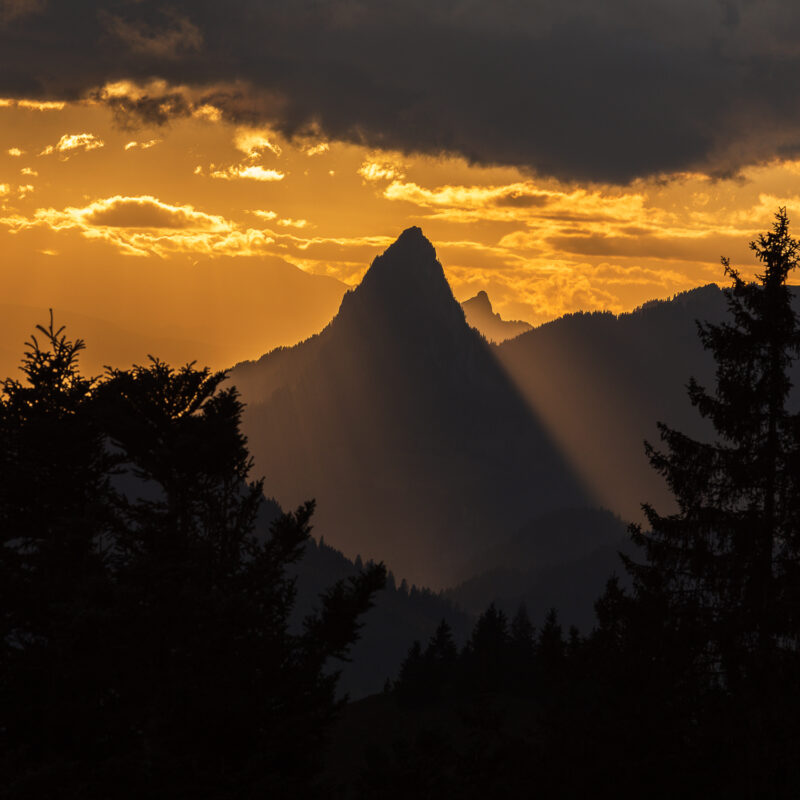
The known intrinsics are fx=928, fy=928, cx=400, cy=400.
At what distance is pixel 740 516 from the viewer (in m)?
19.9

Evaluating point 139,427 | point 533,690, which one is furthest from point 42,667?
point 533,690

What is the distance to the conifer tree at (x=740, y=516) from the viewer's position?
1942 cm

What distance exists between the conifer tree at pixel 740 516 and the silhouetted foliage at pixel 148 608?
281 inches

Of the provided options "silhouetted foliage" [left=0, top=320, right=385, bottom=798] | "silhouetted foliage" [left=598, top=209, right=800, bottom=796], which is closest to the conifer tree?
"silhouetted foliage" [left=598, top=209, right=800, bottom=796]

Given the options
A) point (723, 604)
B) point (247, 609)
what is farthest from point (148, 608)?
point (723, 604)

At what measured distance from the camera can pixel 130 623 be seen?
63.2 ft

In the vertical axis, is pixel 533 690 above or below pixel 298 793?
below

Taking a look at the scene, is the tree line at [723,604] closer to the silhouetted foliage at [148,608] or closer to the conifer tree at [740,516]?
the conifer tree at [740,516]

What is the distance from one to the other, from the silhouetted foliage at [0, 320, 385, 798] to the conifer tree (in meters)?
7.13

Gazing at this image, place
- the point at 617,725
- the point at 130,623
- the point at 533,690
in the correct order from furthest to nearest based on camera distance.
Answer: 1. the point at 533,690
2. the point at 617,725
3. the point at 130,623

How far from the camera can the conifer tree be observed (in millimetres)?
19422

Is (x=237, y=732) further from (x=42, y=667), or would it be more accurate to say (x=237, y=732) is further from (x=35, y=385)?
(x=35, y=385)

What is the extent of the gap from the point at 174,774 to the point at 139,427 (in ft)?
26.0

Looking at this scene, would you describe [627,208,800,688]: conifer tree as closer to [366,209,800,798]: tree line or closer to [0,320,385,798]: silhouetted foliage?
[366,209,800,798]: tree line
